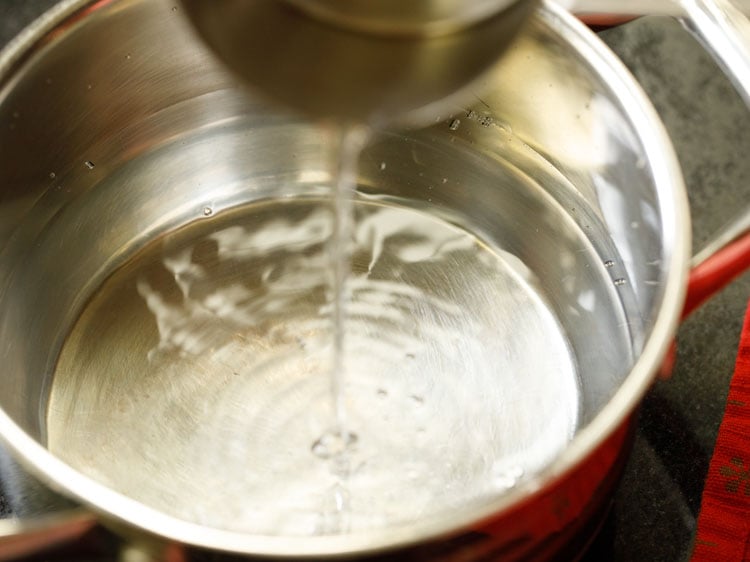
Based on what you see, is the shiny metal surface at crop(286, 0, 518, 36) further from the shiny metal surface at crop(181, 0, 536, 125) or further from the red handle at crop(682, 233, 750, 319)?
the red handle at crop(682, 233, 750, 319)

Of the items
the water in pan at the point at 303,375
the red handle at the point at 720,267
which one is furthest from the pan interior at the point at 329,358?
the red handle at the point at 720,267

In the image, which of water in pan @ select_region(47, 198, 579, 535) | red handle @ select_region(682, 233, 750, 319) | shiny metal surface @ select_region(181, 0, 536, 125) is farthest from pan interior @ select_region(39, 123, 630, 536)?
shiny metal surface @ select_region(181, 0, 536, 125)

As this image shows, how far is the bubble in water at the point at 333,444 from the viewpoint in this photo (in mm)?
743

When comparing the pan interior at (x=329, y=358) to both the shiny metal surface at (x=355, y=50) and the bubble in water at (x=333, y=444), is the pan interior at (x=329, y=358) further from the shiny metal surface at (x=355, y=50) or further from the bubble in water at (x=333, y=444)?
the shiny metal surface at (x=355, y=50)

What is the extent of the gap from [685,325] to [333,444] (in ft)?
1.04

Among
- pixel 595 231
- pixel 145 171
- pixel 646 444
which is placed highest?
pixel 145 171

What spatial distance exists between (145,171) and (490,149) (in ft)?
1.04

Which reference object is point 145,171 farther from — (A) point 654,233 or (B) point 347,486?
(A) point 654,233

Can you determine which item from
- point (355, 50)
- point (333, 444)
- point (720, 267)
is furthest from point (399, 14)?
point (333, 444)

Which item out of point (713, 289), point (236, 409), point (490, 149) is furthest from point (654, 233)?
point (236, 409)

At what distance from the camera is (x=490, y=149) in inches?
34.4

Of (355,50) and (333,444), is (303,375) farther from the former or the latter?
(355,50)

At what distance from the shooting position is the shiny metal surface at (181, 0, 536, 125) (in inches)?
19.3

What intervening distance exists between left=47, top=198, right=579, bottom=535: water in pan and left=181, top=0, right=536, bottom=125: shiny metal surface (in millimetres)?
298
